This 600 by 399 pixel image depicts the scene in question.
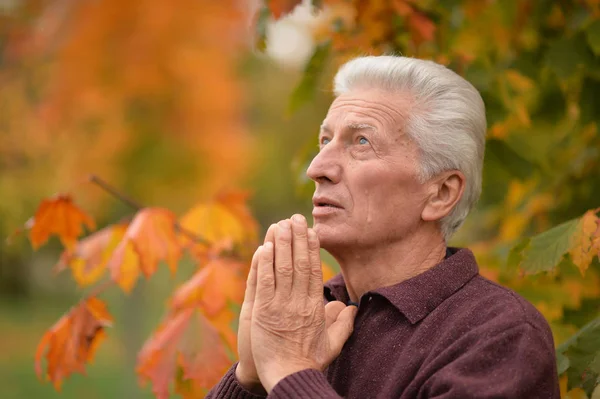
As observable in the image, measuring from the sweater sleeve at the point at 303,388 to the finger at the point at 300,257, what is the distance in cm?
26

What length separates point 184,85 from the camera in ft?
30.4

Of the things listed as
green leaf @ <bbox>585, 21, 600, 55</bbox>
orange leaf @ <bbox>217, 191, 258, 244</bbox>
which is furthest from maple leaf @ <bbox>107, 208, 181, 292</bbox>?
green leaf @ <bbox>585, 21, 600, 55</bbox>

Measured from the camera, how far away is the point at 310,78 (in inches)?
136

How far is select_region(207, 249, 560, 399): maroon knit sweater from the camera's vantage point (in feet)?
6.38

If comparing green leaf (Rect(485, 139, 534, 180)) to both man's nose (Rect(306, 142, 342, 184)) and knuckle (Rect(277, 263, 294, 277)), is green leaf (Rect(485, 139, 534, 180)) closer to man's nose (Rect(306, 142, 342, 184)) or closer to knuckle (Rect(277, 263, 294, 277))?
man's nose (Rect(306, 142, 342, 184))

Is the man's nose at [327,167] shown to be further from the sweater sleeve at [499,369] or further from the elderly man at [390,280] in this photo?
the sweater sleeve at [499,369]

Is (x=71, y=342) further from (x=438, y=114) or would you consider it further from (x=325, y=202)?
(x=438, y=114)

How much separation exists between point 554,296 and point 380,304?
150 cm

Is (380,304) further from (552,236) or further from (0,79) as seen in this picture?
(0,79)

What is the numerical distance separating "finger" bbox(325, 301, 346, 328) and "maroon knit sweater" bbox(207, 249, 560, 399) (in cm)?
8

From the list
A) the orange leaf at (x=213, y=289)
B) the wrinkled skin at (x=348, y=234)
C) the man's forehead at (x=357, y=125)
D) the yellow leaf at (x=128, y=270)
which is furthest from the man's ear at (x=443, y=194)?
the yellow leaf at (x=128, y=270)

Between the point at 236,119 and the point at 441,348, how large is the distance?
9.87 m

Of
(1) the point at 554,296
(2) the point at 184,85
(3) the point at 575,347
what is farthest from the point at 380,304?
(2) the point at 184,85

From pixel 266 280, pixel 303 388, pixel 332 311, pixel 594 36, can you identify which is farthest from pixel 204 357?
pixel 594 36
